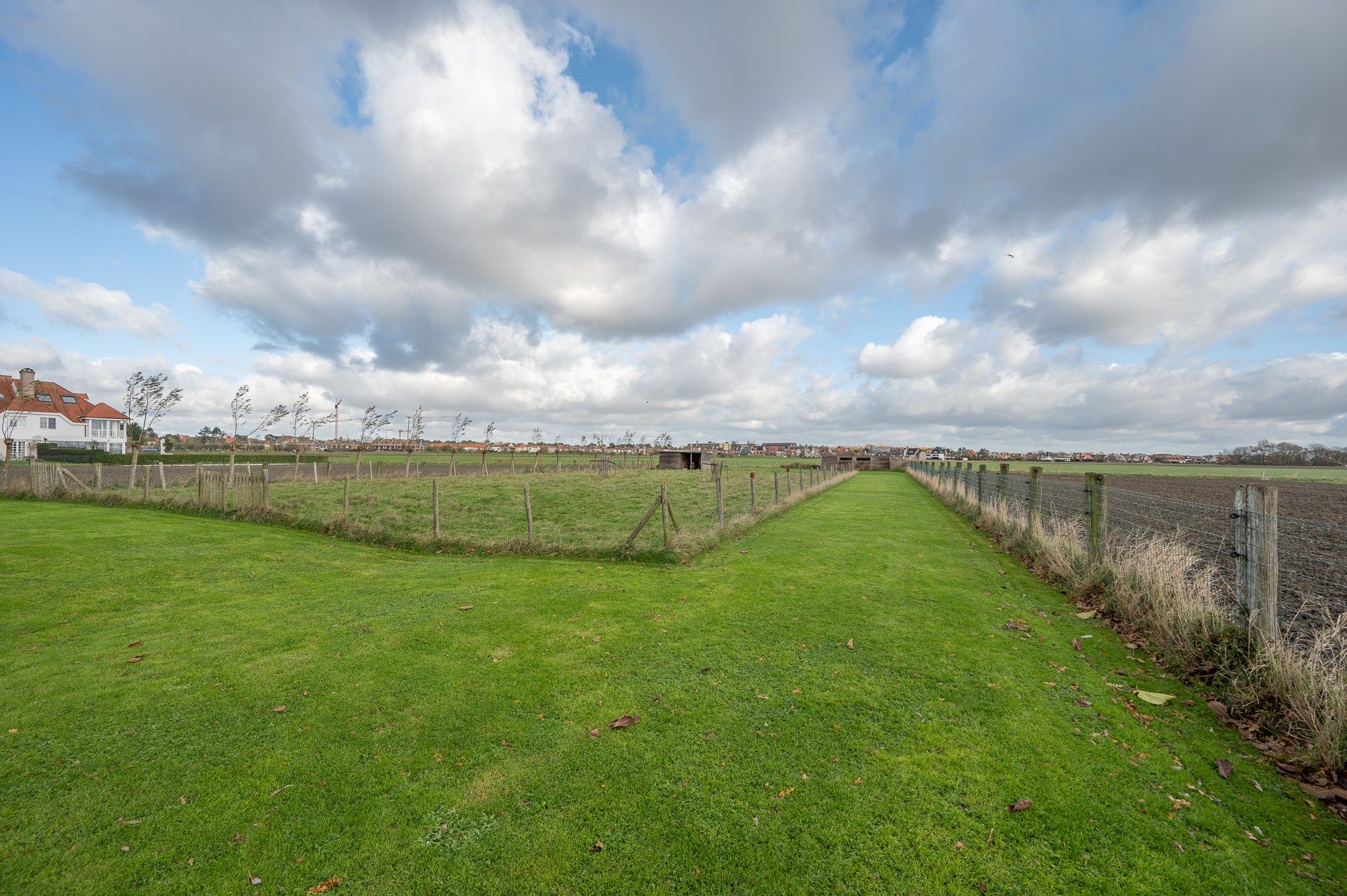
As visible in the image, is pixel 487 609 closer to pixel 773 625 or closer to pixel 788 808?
pixel 773 625

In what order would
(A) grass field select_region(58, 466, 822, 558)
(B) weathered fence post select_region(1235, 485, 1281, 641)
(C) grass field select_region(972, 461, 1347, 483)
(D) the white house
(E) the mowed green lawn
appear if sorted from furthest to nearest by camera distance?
1. (C) grass field select_region(972, 461, 1347, 483)
2. (D) the white house
3. (A) grass field select_region(58, 466, 822, 558)
4. (B) weathered fence post select_region(1235, 485, 1281, 641)
5. (E) the mowed green lawn

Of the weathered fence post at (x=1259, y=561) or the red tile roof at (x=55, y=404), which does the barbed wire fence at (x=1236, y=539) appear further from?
the red tile roof at (x=55, y=404)

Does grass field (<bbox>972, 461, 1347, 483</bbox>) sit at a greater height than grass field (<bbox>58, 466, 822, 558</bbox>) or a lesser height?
lesser

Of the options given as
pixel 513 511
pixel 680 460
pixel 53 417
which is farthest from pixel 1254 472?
pixel 53 417

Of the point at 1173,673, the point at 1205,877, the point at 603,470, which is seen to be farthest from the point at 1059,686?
the point at 603,470

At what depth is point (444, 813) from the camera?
352 centimetres

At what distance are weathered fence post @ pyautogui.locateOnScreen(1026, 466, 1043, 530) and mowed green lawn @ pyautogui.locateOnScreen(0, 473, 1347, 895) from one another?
16.6 feet

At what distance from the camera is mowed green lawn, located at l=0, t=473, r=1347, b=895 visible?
3076mm

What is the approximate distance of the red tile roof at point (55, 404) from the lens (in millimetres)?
52447

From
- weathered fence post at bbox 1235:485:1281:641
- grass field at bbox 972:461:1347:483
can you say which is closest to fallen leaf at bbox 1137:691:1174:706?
weathered fence post at bbox 1235:485:1281:641

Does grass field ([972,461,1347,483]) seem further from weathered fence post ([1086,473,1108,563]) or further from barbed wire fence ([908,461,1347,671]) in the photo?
weathered fence post ([1086,473,1108,563])

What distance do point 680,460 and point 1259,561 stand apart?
173 feet

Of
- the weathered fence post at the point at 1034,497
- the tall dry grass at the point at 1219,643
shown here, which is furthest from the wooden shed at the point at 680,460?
the tall dry grass at the point at 1219,643

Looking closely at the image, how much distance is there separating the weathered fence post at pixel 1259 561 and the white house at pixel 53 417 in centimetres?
7696
